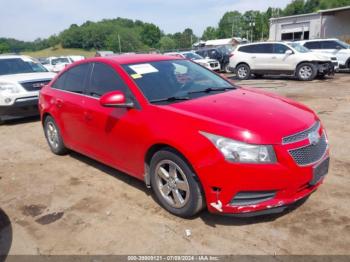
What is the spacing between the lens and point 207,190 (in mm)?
3143

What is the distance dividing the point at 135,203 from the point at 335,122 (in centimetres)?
497

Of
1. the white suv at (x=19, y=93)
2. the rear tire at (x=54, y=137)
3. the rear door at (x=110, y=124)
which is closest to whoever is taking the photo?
the rear door at (x=110, y=124)

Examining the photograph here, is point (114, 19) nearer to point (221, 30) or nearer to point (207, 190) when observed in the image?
point (221, 30)

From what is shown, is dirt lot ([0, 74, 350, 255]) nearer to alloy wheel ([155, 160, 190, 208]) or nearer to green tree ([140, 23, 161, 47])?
alloy wheel ([155, 160, 190, 208])

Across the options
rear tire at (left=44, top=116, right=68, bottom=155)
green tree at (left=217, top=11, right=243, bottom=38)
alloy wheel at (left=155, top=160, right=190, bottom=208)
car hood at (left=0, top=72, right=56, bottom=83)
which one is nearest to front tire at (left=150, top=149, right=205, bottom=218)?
alloy wheel at (left=155, top=160, right=190, bottom=208)

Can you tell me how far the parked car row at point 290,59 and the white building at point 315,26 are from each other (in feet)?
56.0

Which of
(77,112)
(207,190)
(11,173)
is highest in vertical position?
(77,112)

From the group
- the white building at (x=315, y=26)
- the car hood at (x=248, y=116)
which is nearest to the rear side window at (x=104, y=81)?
the car hood at (x=248, y=116)

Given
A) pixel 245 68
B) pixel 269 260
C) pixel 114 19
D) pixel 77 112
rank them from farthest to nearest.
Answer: pixel 114 19 < pixel 245 68 < pixel 77 112 < pixel 269 260

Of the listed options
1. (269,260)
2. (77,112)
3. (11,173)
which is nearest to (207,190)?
(269,260)

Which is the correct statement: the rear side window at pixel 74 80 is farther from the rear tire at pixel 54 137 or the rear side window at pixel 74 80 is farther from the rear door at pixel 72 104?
the rear tire at pixel 54 137

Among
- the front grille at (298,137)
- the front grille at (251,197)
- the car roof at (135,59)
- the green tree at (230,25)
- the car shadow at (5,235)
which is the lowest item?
the car shadow at (5,235)

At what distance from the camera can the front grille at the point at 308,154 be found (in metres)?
3.05

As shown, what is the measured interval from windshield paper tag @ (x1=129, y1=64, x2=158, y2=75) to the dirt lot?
148 centimetres
